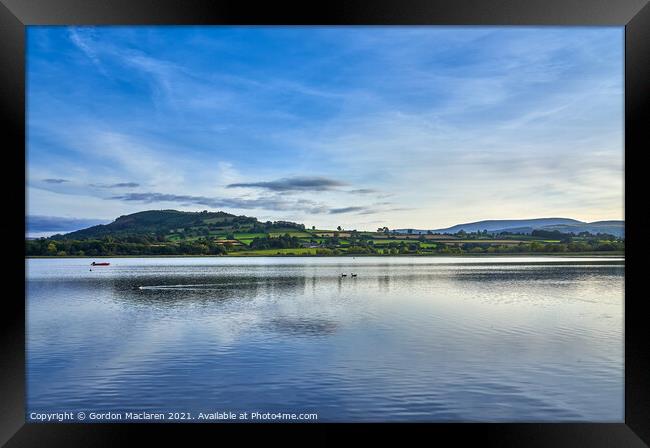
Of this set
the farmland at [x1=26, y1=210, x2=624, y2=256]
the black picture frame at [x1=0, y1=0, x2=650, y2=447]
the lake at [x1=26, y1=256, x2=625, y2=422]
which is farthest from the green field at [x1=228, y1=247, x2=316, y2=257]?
the black picture frame at [x1=0, y1=0, x2=650, y2=447]

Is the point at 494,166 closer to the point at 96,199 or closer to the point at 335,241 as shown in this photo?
the point at 335,241

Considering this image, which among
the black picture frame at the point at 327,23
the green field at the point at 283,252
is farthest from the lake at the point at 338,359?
the green field at the point at 283,252

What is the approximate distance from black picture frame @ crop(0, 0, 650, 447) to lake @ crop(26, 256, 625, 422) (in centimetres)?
203

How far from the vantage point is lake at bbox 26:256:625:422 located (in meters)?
6.42

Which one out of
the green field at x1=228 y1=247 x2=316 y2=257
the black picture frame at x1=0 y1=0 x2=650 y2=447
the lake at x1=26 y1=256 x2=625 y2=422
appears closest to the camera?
the black picture frame at x1=0 y1=0 x2=650 y2=447

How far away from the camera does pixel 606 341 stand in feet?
35.7

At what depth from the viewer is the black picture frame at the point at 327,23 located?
11.8 feet

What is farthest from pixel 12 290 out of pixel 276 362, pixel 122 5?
pixel 276 362

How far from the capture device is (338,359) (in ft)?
29.6

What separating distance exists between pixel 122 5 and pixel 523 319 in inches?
542

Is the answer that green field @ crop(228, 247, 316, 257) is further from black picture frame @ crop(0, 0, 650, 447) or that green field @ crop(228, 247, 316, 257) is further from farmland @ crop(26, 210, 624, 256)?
black picture frame @ crop(0, 0, 650, 447)

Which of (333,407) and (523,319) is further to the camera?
(523,319)

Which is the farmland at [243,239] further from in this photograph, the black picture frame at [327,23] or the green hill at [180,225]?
the black picture frame at [327,23]

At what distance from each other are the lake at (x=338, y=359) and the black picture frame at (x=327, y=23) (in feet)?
6.66
